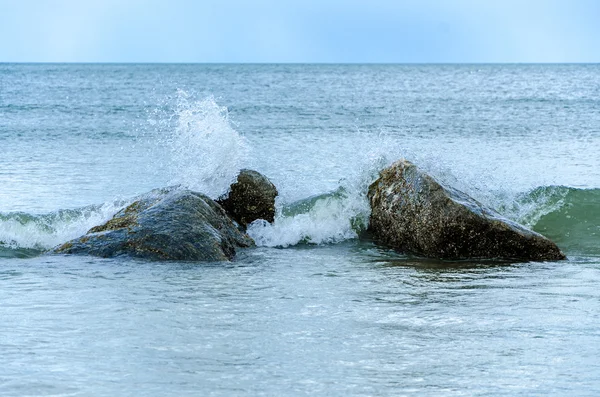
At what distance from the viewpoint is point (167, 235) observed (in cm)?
884

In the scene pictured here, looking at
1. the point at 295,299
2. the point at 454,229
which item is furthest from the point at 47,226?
the point at 454,229

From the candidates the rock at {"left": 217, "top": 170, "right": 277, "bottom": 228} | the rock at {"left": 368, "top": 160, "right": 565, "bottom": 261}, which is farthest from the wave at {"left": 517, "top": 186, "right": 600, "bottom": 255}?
the rock at {"left": 217, "top": 170, "right": 277, "bottom": 228}

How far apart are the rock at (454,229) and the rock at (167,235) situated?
2.17m

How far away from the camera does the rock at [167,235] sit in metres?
8.73

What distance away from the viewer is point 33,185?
14.7 meters

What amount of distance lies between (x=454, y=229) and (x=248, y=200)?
3.17 meters

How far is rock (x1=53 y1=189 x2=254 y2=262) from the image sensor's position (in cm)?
873

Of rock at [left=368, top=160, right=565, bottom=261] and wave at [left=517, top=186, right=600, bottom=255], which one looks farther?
wave at [left=517, top=186, right=600, bottom=255]

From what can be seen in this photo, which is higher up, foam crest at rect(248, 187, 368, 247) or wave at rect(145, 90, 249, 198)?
wave at rect(145, 90, 249, 198)

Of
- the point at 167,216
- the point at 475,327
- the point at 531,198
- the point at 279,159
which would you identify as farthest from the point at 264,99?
the point at 475,327

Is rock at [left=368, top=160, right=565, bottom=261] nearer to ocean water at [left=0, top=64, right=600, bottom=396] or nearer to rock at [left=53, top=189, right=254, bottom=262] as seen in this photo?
ocean water at [left=0, top=64, right=600, bottom=396]

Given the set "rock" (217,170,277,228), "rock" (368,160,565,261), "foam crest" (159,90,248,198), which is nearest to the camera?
"rock" (368,160,565,261)

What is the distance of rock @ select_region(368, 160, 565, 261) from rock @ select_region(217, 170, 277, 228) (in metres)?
2.10

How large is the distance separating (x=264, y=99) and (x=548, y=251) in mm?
34421
